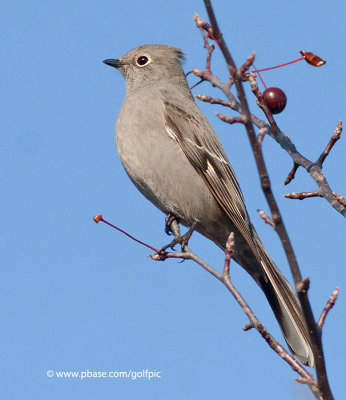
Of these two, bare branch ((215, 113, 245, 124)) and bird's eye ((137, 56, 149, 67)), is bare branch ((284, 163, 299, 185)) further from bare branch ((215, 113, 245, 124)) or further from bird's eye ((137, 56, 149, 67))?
bird's eye ((137, 56, 149, 67))

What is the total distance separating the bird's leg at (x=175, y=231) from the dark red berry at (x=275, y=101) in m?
1.86

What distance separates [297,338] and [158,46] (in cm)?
452

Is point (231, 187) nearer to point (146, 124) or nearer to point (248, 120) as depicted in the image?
point (146, 124)

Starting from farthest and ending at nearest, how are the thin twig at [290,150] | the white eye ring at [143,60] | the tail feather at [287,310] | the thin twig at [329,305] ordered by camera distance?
the white eye ring at [143,60] < the tail feather at [287,310] < the thin twig at [290,150] < the thin twig at [329,305]

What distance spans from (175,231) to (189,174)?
2.08 ft

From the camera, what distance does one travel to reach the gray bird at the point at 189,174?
6.44m

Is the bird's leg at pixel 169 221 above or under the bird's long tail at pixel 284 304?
above

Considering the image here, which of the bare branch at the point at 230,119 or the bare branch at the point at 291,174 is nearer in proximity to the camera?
the bare branch at the point at 230,119

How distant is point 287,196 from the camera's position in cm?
472

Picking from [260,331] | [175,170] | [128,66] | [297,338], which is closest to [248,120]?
[260,331]

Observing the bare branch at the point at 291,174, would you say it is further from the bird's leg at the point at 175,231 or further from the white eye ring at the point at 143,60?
the white eye ring at the point at 143,60

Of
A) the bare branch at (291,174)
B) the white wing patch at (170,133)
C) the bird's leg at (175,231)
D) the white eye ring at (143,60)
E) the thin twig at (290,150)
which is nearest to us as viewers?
the thin twig at (290,150)

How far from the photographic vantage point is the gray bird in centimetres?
644

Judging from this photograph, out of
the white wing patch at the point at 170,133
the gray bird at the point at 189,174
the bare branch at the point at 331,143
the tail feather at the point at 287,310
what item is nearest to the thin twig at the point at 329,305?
the bare branch at the point at 331,143
